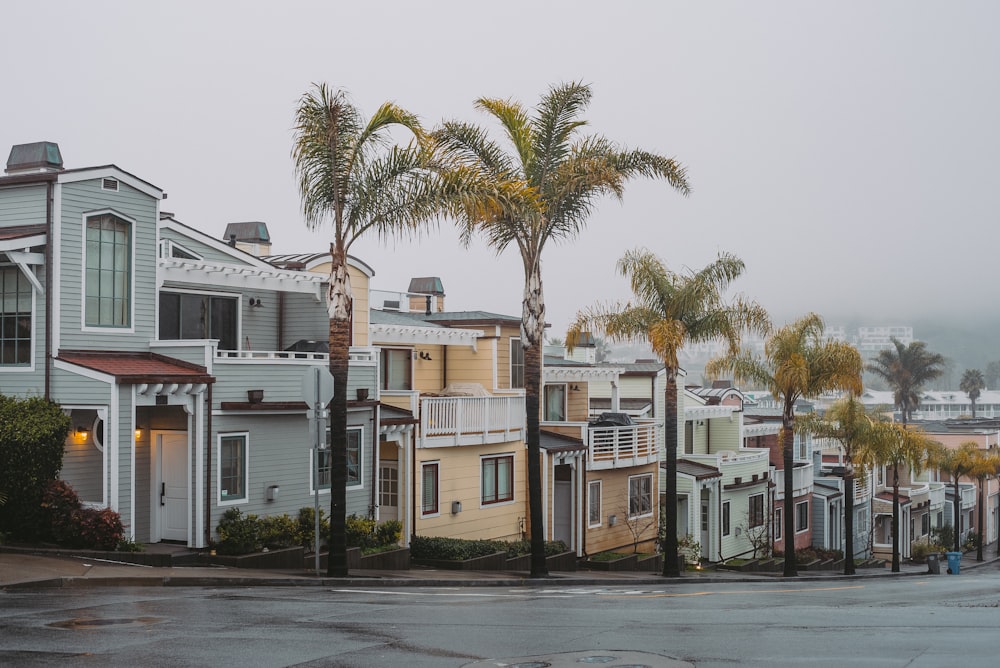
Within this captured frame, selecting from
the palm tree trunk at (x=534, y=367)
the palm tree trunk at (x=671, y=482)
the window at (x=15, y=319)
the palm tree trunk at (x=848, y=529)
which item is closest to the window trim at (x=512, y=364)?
the palm tree trunk at (x=671, y=482)

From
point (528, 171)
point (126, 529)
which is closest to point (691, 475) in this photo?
point (528, 171)

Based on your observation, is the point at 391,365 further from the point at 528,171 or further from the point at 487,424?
the point at 528,171

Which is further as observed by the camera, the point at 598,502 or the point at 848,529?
the point at 848,529

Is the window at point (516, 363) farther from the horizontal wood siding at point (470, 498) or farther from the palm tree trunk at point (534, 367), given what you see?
the palm tree trunk at point (534, 367)

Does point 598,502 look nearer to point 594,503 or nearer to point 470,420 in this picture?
point 594,503

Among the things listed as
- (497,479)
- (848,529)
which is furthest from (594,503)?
(848,529)

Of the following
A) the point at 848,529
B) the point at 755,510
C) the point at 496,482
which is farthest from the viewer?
the point at 755,510

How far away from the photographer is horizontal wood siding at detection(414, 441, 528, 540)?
30547mm

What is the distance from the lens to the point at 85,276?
22.2 m

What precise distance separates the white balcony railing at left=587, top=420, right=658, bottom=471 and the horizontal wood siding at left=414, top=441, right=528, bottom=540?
2977mm

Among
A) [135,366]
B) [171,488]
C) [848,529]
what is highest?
[135,366]

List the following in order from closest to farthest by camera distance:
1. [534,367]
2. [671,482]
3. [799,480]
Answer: [534,367]
[671,482]
[799,480]

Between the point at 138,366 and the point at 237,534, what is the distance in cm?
371

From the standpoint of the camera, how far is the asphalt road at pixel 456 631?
36.2 ft
